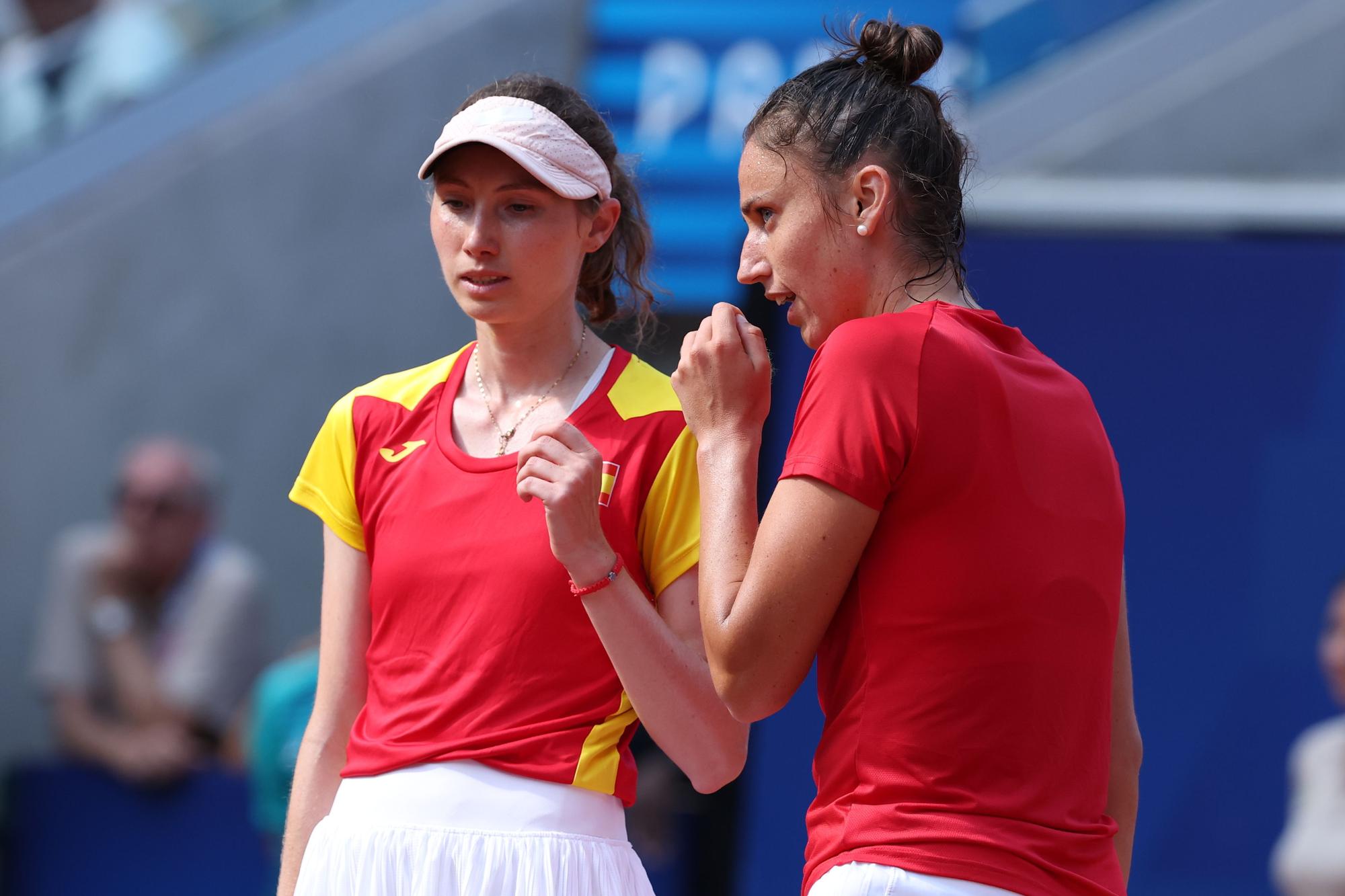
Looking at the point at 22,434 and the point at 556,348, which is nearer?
the point at 556,348

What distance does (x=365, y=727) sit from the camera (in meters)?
2.17

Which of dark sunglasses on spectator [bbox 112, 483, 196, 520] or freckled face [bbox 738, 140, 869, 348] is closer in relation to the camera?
freckled face [bbox 738, 140, 869, 348]

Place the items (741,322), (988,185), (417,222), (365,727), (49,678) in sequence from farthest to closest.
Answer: (417,222) < (49,678) < (988,185) < (365,727) < (741,322)

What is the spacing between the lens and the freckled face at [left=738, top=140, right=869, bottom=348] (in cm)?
193

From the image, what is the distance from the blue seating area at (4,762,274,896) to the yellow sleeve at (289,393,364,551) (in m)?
3.27

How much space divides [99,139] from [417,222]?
4.43ft

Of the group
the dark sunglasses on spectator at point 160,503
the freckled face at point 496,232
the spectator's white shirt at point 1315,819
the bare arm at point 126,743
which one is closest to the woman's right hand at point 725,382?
the freckled face at point 496,232

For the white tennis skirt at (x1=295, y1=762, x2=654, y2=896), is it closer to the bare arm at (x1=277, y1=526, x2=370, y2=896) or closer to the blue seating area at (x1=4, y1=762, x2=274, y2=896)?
the bare arm at (x1=277, y1=526, x2=370, y2=896)

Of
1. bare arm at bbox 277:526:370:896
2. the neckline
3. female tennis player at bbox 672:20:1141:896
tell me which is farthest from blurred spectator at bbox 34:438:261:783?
female tennis player at bbox 672:20:1141:896

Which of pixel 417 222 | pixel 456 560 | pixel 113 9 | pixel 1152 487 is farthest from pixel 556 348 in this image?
pixel 113 9

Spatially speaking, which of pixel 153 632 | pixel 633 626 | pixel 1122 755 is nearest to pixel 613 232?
pixel 633 626

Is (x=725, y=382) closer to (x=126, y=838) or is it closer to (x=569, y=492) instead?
(x=569, y=492)

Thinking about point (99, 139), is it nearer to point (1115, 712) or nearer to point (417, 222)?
point (417, 222)

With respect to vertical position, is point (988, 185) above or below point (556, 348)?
above
